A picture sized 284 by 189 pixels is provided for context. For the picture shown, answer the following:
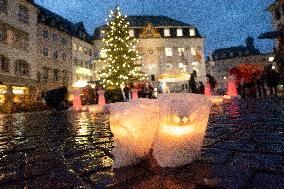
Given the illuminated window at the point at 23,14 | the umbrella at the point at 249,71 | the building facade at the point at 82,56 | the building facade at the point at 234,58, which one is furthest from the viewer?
the building facade at the point at 234,58

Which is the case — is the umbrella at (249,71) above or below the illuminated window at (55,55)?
below

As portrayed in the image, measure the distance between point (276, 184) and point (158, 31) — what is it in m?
55.0

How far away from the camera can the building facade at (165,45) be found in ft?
176

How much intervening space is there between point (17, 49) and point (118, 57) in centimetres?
1176

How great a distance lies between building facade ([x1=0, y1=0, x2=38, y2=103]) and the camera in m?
28.8

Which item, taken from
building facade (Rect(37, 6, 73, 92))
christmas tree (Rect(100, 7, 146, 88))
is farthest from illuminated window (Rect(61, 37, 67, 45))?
christmas tree (Rect(100, 7, 146, 88))

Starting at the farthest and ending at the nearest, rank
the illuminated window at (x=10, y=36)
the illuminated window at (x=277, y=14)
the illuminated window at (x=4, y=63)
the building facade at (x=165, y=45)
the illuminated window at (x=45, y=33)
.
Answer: the building facade at (x=165, y=45) < the illuminated window at (x=277, y=14) < the illuminated window at (x=45, y=33) < the illuminated window at (x=10, y=36) < the illuminated window at (x=4, y=63)

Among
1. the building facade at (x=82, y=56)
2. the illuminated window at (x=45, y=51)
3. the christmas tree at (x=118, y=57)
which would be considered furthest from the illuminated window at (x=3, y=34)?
the building facade at (x=82, y=56)

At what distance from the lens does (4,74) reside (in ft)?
93.2

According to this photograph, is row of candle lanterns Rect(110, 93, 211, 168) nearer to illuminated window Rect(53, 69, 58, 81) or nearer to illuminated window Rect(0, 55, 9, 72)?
illuminated window Rect(0, 55, 9, 72)

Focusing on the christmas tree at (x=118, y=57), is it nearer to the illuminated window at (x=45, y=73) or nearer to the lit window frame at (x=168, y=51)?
the illuminated window at (x=45, y=73)

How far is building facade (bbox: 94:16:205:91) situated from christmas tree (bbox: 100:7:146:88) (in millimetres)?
24133

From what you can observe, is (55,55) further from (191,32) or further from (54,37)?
(191,32)

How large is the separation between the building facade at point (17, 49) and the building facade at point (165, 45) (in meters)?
19.7
